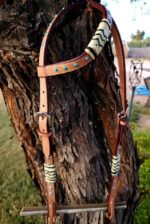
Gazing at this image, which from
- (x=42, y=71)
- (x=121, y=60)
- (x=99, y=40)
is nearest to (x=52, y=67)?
(x=42, y=71)

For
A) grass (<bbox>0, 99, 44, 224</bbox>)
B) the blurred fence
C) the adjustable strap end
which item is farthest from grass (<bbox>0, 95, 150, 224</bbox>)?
the blurred fence

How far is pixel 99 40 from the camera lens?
1.01 m

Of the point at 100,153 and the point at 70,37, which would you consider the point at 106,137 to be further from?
the point at 70,37

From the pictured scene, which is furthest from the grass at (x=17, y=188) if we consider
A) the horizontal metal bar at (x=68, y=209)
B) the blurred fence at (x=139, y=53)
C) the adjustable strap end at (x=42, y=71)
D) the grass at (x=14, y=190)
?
the blurred fence at (x=139, y=53)

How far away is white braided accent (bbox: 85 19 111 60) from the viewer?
3.28ft

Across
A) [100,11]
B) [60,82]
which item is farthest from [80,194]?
[100,11]

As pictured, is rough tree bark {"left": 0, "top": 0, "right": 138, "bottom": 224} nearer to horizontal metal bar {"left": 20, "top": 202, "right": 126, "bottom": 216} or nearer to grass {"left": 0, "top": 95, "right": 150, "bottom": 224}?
horizontal metal bar {"left": 20, "top": 202, "right": 126, "bottom": 216}

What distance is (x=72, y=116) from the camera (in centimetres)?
122

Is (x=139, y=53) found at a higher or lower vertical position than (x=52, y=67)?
lower

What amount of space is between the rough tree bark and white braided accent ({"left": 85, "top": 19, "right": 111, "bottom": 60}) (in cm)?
14

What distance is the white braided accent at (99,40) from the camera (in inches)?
39.4

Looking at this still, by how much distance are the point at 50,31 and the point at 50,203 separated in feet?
2.05

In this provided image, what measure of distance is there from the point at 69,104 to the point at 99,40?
0.99 feet

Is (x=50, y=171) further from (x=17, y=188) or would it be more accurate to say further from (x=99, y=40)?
(x=17, y=188)
